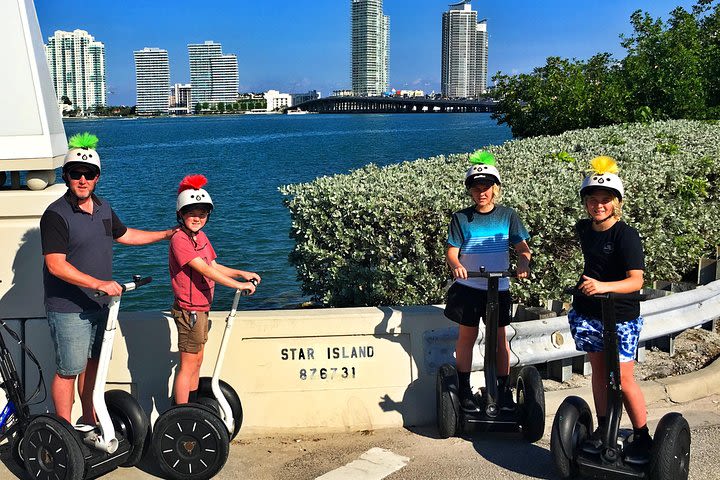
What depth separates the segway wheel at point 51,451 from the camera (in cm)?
439

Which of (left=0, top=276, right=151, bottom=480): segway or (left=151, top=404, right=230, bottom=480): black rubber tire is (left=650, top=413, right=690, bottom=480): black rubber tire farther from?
(left=0, top=276, right=151, bottom=480): segway

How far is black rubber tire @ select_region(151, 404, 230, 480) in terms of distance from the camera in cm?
458

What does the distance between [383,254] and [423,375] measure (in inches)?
49.2

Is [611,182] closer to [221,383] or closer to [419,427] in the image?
[419,427]

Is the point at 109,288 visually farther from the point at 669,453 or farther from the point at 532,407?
the point at 669,453

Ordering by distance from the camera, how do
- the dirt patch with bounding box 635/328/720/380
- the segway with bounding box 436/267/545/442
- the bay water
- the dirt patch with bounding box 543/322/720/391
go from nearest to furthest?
1. the segway with bounding box 436/267/545/442
2. the dirt patch with bounding box 543/322/720/391
3. the dirt patch with bounding box 635/328/720/380
4. the bay water

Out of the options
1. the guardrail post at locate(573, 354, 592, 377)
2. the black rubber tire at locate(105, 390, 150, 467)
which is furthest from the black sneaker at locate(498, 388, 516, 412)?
the black rubber tire at locate(105, 390, 150, 467)

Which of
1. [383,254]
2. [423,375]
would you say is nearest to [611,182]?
[423,375]

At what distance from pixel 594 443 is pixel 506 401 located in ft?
2.55

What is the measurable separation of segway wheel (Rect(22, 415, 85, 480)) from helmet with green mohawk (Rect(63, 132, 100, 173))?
4.65 feet

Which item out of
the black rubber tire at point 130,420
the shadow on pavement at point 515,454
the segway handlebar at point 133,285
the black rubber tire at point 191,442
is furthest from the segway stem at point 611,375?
the black rubber tire at point 130,420

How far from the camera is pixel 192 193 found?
15.2 ft

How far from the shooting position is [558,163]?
8.30 meters

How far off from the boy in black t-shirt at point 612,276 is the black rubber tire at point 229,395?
211cm
